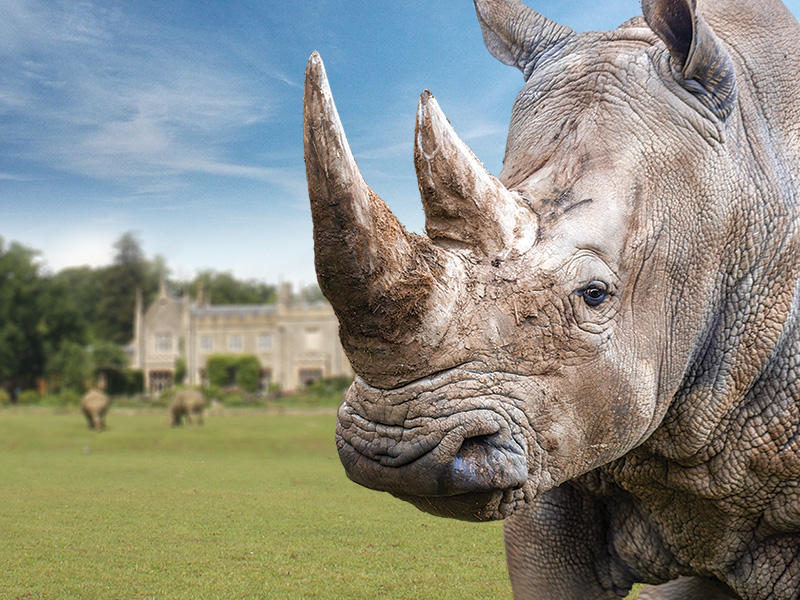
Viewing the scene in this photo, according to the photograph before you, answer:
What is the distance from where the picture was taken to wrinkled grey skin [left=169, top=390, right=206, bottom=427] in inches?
935

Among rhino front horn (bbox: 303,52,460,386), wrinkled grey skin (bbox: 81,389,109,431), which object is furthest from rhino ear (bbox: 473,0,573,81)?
wrinkled grey skin (bbox: 81,389,109,431)

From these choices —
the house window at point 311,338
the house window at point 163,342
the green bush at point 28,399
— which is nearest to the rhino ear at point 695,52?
the green bush at point 28,399

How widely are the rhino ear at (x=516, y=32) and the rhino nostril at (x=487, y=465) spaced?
1.91 m

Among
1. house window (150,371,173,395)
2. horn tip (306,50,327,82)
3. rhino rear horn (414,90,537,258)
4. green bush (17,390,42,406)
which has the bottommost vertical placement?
green bush (17,390,42,406)

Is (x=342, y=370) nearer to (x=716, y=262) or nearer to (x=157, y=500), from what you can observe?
(x=157, y=500)

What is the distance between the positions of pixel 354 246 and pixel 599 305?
3.19 feet

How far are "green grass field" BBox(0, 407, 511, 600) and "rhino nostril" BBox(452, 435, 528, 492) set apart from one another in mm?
3219

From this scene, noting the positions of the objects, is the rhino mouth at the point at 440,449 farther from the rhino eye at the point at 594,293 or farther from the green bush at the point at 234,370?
the green bush at the point at 234,370

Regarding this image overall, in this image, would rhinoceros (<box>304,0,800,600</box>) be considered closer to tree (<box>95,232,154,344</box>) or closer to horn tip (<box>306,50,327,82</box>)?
horn tip (<box>306,50,327,82</box>)

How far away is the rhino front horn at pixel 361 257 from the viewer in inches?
89.5

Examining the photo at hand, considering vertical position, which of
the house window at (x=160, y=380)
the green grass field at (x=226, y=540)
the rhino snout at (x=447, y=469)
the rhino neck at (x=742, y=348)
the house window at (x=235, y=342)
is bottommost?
the green grass field at (x=226, y=540)

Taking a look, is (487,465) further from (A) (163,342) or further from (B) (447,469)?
(A) (163,342)

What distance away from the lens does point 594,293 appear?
2855mm

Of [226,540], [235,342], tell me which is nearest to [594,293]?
[226,540]
